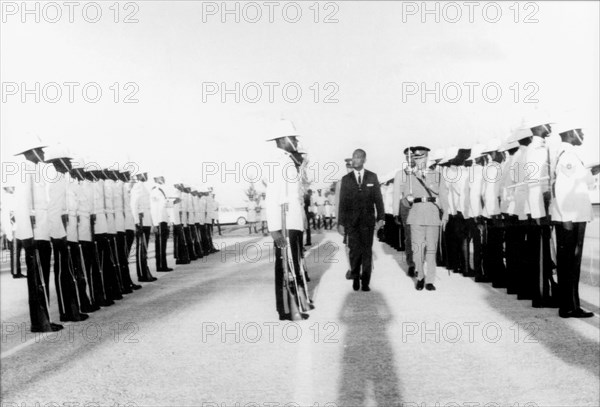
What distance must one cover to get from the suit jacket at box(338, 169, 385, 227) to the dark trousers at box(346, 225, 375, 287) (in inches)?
3.3

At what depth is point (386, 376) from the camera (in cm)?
519

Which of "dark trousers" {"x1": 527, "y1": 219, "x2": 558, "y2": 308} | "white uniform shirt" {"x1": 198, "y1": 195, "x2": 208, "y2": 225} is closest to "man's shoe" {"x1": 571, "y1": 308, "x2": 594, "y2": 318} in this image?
"dark trousers" {"x1": 527, "y1": 219, "x2": 558, "y2": 308}

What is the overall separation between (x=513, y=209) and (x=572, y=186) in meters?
1.39

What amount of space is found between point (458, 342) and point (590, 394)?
1.83m

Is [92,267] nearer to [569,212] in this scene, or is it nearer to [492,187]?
[569,212]

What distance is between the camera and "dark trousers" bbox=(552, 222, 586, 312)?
7.41m

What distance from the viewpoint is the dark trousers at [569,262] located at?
7.41m

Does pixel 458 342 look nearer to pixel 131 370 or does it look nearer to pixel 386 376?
pixel 386 376

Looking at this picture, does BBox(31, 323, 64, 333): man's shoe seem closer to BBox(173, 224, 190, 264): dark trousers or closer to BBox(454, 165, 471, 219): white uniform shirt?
BBox(454, 165, 471, 219): white uniform shirt

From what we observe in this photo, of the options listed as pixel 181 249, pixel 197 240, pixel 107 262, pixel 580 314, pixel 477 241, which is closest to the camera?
pixel 580 314

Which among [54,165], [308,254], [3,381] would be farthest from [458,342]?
[308,254]

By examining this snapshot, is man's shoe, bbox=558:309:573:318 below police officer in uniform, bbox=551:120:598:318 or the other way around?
below

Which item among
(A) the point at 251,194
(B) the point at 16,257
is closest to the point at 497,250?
(B) the point at 16,257

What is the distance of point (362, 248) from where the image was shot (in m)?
9.97
